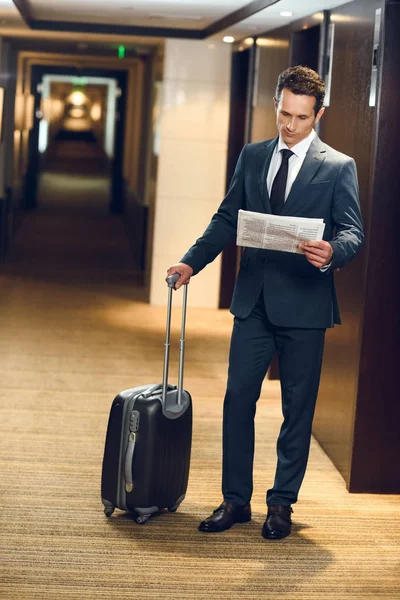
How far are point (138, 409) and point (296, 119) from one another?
1363mm

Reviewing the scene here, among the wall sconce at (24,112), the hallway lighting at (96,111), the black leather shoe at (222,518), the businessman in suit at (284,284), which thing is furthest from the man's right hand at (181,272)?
the hallway lighting at (96,111)

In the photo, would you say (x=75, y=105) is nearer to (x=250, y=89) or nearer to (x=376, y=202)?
(x=250, y=89)

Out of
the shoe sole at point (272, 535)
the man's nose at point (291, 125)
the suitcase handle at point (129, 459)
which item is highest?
the man's nose at point (291, 125)

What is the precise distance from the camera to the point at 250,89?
9.25 m

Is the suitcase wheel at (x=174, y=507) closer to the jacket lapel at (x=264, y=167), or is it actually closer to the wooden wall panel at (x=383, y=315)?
the wooden wall panel at (x=383, y=315)

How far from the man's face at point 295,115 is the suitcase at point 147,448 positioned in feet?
2.51

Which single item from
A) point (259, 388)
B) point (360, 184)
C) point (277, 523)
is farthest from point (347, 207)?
point (277, 523)

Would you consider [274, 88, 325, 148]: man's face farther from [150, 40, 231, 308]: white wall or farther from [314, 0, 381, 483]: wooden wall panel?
[150, 40, 231, 308]: white wall

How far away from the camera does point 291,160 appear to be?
418cm

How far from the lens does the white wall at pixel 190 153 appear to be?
1046cm

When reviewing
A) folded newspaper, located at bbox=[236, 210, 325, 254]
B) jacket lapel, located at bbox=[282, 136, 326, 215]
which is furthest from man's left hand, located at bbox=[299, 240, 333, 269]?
jacket lapel, located at bbox=[282, 136, 326, 215]

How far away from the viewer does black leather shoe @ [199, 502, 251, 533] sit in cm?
435

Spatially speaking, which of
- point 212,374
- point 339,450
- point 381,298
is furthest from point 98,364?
point 381,298

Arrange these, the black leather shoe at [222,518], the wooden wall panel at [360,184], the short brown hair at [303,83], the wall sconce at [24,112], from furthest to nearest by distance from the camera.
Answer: the wall sconce at [24,112], the wooden wall panel at [360,184], the black leather shoe at [222,518], the short brown hair at [303,83]
